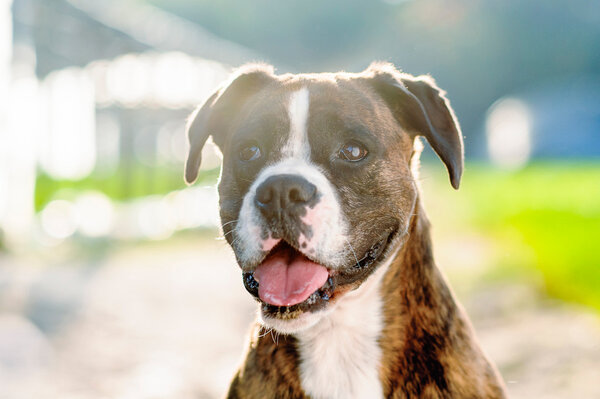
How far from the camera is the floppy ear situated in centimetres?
292

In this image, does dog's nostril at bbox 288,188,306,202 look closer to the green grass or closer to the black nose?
the black nose

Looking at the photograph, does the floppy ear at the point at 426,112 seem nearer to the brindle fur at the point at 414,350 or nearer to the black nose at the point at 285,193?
the brindle fur at the point at 414,350

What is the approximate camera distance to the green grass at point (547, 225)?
6547mm

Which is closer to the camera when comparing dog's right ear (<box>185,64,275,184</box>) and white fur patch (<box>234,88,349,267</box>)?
white fur patch (<box>234,88,349,267</box>)

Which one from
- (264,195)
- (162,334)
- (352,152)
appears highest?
(162,334)

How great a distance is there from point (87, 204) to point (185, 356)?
29.0ft

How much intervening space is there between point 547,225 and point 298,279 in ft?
22.2

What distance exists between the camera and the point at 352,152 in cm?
279

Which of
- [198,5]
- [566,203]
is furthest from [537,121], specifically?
[566,203]

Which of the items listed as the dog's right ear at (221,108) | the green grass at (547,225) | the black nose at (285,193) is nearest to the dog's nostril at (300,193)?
the black nose at (285,193)

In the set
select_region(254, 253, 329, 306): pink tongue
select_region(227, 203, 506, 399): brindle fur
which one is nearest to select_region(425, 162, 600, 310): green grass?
select_region(227, 203, 506, 399): brindle fur

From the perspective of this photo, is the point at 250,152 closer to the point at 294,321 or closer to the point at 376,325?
the point at 294,321

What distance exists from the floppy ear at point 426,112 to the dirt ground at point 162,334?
2078 mm

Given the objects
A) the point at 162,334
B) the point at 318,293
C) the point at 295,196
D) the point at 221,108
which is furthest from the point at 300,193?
the point at 162,334
